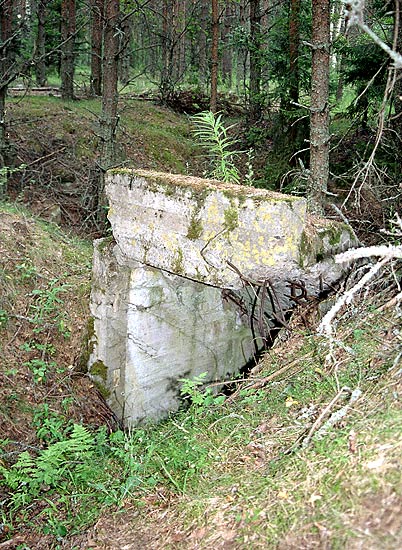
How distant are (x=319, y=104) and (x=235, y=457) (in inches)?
175

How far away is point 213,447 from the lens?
3170mm

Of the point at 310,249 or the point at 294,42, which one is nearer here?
the point at 310,249

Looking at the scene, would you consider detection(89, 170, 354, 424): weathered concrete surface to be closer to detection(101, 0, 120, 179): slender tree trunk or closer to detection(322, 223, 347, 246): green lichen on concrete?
detection(322, 223, 347, 246): green lichen on concrete

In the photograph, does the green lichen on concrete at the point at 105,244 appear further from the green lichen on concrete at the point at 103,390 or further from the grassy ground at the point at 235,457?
the green lichen on concrete at the point at 103,390

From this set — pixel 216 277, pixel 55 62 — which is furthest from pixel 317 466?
pixel 55 62

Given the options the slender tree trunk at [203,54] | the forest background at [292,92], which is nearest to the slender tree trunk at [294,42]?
the forest background at [292,92]

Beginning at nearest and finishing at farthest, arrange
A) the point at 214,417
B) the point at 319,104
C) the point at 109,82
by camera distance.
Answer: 1. the point at 214,417
2. the point at 319,104
3. the point at 109,82

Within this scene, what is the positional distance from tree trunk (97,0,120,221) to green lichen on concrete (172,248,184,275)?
4329 millimetres

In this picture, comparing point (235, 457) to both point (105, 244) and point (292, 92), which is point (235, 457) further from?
point (292, 92)

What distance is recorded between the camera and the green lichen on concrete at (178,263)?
4.12 m

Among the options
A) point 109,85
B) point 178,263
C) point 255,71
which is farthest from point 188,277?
point 255,71

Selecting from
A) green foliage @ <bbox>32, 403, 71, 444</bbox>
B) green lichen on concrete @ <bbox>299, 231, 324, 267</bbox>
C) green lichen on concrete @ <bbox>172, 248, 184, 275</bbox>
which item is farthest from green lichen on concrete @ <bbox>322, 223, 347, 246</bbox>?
green foliage @ <bbox>32, 403, 71, 444</bbox>

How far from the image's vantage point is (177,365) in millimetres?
4930

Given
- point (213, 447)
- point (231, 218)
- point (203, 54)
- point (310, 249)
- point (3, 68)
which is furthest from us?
point (203, 54)
